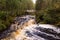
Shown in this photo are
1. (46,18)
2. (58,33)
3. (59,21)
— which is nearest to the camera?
(58,33)

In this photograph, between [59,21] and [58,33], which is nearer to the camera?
[58,33]

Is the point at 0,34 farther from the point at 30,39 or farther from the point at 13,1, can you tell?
the point at 13,1

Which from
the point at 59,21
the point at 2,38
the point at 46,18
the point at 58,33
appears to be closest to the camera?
the point at 58,33

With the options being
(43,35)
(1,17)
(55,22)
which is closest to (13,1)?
(1,17)

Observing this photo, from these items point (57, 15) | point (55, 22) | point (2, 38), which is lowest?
point (2, 38)

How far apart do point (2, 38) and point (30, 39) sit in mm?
2941

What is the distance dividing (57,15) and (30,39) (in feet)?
15.7

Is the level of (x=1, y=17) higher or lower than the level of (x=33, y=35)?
higher

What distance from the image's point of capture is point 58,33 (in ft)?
39.6

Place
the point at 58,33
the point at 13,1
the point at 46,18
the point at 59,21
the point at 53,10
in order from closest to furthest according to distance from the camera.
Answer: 1. the point at 58,33
2. the point at 59,21
3. the point at 53,10
4. the point at 46,18
5. the point at 13,1

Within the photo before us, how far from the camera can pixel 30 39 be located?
12.3m

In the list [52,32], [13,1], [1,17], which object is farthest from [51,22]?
[13,1]

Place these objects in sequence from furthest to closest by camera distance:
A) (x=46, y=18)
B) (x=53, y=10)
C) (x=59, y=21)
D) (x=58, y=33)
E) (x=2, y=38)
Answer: (x=46, y=18) < (x=53, y=10) < (x=59, y=21) < (x=2, y=38) < (x=58, y=33)

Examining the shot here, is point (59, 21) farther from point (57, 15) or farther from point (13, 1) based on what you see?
point (13, 1)
